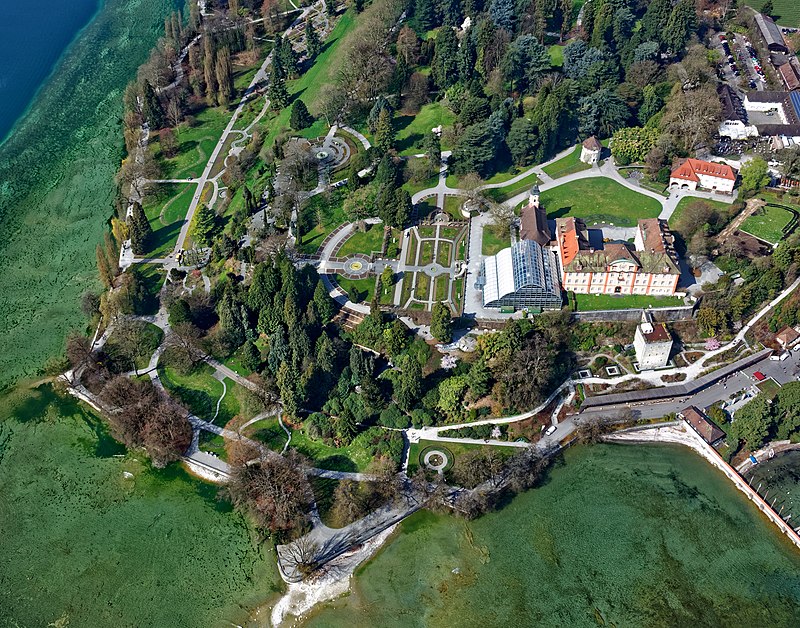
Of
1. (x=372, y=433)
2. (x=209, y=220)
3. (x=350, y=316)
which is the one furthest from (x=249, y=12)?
(x=372, y=433)

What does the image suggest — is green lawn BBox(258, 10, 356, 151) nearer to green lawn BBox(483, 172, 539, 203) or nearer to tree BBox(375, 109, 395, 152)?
tree BBox(375, 109, 395, 152)

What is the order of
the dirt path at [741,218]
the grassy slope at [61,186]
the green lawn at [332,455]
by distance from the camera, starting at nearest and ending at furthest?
the green lawn at [332,455]
the dirt path at [741,218]
the grassy slope at [61,186]

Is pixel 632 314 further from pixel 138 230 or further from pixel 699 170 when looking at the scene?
pixel 138 230

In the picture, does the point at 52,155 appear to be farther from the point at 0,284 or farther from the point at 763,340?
the point at 763,340

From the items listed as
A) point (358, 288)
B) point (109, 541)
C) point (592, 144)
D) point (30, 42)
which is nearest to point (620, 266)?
point (592, 144)

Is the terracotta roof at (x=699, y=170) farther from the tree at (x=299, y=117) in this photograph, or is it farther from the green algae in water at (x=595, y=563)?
the tree at (x=299, y=117)

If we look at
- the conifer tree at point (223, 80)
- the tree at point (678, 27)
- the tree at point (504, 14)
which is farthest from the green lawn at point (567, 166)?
the conifer tree at point (223, 80)

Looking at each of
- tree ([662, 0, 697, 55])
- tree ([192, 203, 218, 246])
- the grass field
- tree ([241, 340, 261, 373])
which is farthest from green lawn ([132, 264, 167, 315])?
the grass field
